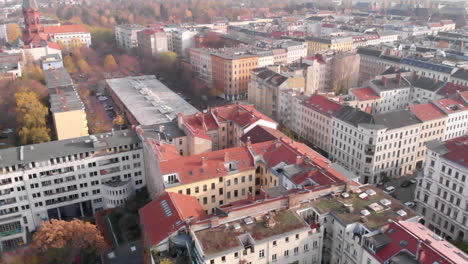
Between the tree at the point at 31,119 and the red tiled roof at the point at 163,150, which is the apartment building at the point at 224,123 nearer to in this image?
the red tiled roof at the point at 163,150

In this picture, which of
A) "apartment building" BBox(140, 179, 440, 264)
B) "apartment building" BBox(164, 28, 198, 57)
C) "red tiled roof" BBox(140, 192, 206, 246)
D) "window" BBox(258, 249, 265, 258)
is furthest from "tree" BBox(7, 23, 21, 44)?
"window" BBox(258, 249, 265, 258)

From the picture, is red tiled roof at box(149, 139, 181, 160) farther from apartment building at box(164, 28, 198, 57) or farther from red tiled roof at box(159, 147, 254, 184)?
apartment building at box(164, 28, 198, 57)

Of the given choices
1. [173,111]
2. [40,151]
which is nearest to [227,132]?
[173,111]

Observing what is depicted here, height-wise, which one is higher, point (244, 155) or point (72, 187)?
point (244, 155)

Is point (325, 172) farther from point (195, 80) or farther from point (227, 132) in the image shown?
point (195, 80)

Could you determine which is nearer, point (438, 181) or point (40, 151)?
point (438, 181)

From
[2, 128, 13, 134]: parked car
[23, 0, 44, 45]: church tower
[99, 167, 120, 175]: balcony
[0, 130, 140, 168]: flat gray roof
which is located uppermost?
[23, 0, 44, 45]: church tower

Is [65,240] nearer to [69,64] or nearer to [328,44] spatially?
[69,64]
